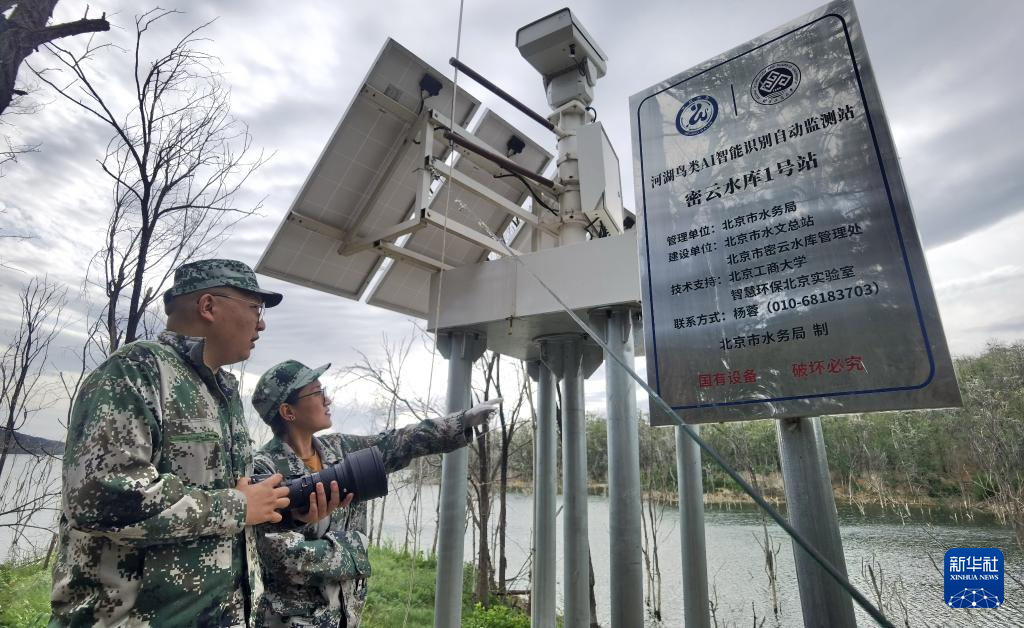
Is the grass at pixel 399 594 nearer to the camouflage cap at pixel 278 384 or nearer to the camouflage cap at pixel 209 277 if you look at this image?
the camouflage cap at pixel 278 384

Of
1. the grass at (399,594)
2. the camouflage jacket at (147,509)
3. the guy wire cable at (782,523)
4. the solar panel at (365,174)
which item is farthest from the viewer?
the grass at (399,594)

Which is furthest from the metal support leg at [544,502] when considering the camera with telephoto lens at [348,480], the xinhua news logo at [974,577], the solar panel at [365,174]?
the xinhua news logo at [974,577]

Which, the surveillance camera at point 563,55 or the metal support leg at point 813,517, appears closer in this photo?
the metal support leg at point 813,517

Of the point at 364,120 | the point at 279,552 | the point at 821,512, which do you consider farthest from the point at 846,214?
the point at 364,120

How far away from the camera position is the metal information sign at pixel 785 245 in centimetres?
120

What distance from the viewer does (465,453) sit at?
3.83 m

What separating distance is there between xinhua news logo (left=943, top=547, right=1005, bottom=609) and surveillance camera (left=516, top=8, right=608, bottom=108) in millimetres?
5274

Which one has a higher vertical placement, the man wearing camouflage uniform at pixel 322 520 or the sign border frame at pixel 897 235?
the sign border frame at pixel 897 235

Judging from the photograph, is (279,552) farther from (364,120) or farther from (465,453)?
(364,120)

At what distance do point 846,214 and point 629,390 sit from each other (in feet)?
7.25

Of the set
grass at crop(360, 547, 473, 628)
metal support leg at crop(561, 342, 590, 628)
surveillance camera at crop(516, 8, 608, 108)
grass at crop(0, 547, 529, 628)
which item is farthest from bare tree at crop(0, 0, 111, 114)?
grass at crop(360, 547, 473, 628)

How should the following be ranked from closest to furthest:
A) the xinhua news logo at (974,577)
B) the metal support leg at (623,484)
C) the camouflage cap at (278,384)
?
the camouflage cap at (278,384)
the metal support leg at (623,484)
the xinhua news logo at (974,577)

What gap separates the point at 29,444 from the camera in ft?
21.1

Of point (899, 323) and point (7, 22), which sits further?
point (7, 22)
